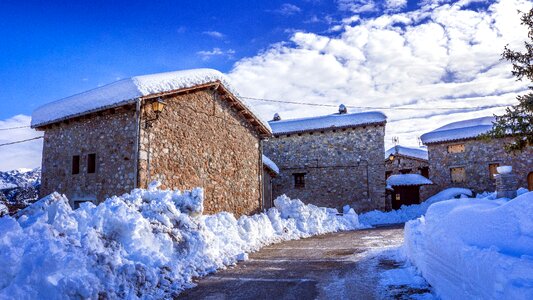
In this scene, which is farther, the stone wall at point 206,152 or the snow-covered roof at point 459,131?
the snow-covered roof at point 459,131

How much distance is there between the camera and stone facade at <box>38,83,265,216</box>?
1017 centimetres

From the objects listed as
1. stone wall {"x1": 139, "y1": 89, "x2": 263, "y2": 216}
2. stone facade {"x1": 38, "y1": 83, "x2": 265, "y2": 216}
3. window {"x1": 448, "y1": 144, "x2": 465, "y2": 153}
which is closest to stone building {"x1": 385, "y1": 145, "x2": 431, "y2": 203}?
window {"x1": 448, "y1": 144, "x2": 465, "y2": 153}

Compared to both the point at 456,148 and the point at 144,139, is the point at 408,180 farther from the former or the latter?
the point at 144,139

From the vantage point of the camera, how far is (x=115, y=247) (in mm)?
5914

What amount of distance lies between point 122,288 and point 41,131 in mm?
9675

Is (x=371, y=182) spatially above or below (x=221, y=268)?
above

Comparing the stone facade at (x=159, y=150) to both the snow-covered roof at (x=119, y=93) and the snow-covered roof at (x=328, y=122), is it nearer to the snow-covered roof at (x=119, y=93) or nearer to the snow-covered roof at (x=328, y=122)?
the snow-covered roof at (x=119, y=93)

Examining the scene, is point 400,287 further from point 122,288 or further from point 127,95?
point 127,95

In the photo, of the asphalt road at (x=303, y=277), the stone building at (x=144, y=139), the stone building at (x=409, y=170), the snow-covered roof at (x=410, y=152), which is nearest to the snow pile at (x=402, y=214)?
the stone building at (x=409, y=170)

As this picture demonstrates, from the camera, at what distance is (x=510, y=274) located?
2.74 m

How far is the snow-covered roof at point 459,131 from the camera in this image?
27.3 metres

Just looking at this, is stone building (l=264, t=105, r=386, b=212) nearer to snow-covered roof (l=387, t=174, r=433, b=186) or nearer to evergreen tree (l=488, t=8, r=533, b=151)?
snow-covered roof (l=387, t=174, r=433, b=186)

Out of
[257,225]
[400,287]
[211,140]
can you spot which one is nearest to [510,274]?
[400,287]

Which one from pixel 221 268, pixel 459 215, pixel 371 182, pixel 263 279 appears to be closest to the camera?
pixel 459 215
